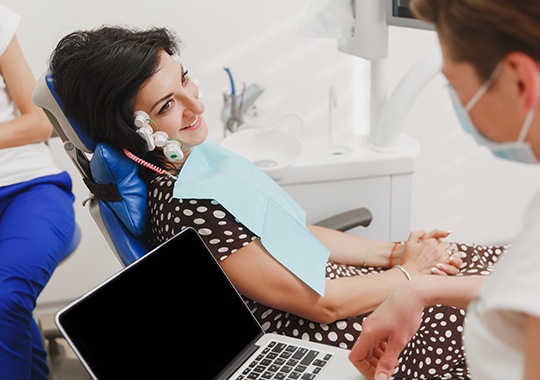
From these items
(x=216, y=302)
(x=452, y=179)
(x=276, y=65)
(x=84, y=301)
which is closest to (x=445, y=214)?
(x=452, y=179)

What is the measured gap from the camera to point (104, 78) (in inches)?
53.5

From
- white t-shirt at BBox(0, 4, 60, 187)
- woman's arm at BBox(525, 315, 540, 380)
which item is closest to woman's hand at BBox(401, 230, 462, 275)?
woman's arm at BBox(525, 315, 540, 380)

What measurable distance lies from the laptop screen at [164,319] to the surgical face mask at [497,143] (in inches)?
24.2

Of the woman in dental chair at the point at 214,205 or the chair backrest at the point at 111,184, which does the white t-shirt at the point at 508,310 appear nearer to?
the woman in dental chair at the point at 214,205

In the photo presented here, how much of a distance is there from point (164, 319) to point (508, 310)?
643 millimetres

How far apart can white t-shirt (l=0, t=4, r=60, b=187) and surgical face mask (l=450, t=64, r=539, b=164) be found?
1482 mm

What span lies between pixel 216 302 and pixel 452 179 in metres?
1.76

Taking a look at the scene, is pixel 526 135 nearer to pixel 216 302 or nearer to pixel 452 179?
pixel 216 302

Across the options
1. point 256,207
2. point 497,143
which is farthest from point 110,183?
point 497,143

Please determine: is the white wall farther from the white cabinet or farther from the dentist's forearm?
the dentist's forearm

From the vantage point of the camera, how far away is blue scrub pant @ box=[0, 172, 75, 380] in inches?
66.2

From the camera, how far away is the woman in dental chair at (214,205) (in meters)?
1.35

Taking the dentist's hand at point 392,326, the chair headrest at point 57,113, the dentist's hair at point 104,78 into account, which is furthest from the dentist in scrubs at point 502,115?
the chair headrest at point 57,113

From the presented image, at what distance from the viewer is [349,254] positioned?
5.64 ft
